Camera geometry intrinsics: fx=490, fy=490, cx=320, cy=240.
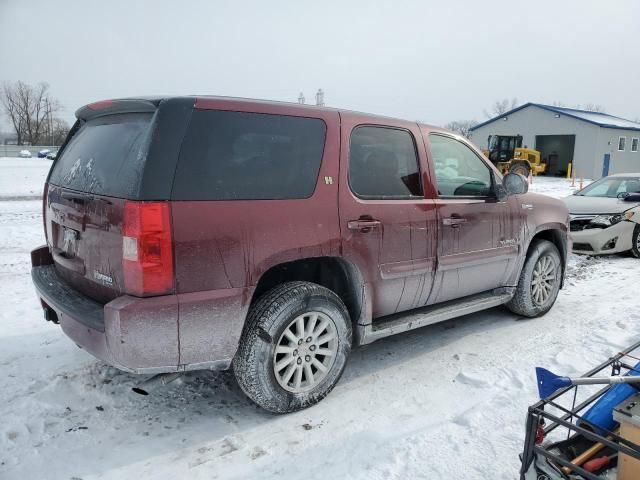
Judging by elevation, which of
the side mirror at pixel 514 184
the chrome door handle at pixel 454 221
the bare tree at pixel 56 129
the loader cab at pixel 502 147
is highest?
the bare tree at pixel 56 129

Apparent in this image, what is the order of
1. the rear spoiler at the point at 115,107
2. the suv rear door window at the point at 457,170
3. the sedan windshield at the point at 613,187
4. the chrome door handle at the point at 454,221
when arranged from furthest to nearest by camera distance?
the sedan windshield at the point at 613,187, the suv rear door window at the point at 457,170, the chrome door handle at the point at 454,221, the rear spoiler at the point at 115,107

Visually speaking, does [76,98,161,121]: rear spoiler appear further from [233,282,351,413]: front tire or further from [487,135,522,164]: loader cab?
[487,135,522,164]: loader cab

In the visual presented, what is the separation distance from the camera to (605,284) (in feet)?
21.1

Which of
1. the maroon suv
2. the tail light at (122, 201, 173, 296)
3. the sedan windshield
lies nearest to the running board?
the maroon suv

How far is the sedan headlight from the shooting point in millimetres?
8031

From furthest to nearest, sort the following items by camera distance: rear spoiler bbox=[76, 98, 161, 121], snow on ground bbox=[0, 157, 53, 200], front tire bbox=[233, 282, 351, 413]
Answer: snow on ground bbox=[0, 157, 53, 200]
front tire bbox=[233, 282, 351, 413]
rear spoiler bbox=[76, 98, 161, 121]

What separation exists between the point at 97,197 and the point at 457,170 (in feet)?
9.47

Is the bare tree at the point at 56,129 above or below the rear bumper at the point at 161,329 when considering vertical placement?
above

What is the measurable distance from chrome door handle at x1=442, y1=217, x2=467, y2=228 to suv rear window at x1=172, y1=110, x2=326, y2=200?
1.27 metres

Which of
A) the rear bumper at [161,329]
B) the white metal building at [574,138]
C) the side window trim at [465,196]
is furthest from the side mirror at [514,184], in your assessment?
the white metal building at [574,138]

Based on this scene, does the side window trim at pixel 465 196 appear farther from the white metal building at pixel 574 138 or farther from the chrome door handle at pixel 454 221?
the white metal building at pixel 574 138

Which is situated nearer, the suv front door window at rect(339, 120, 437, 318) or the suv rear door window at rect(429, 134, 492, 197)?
the suv front door window at rect(339, 120, 437, 318)

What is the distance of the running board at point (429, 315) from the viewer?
3.56m

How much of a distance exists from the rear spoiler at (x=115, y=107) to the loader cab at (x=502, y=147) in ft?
106
